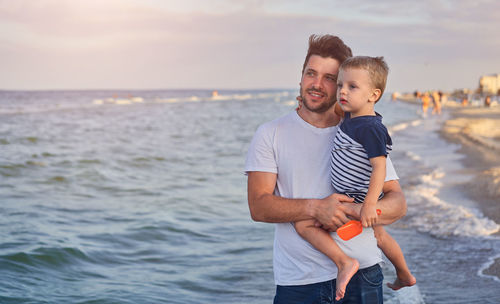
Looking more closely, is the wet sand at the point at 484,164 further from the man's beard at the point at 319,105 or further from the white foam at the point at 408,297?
the man's beard at the point at 319,105

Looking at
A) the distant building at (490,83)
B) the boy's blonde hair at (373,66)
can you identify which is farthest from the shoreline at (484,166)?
Result: the distant building at (490,83)

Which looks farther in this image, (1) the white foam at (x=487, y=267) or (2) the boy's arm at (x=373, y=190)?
(1) the white foam at (x=487, y=267)

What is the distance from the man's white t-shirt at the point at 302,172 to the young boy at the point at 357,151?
0.08 meters

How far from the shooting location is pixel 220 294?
19.8 feet

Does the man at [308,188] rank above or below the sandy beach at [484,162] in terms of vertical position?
above

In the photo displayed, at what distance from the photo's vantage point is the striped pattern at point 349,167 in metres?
2.70

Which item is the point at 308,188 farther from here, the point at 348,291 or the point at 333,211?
the point at 348,291

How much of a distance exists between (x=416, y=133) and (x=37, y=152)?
16728mm

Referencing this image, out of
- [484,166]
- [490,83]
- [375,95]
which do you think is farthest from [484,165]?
[490,83]

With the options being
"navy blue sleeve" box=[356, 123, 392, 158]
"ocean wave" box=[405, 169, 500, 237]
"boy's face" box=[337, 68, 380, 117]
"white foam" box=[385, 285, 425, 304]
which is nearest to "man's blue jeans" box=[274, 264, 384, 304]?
"navy blue sleeve" box=[356, 123, 392, 158]

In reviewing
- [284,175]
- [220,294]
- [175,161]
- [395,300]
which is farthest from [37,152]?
[284,175]

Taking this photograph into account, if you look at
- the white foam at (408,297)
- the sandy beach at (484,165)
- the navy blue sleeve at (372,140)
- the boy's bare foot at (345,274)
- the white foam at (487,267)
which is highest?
the navy blue sleeve at (372,140)

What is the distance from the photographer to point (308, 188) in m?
2.82

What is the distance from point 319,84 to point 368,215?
722 millimetres
